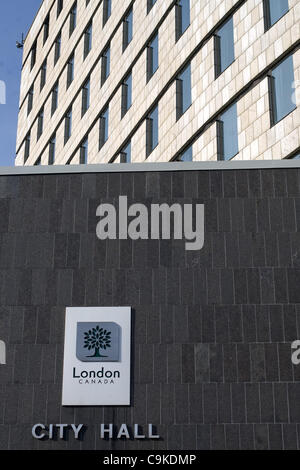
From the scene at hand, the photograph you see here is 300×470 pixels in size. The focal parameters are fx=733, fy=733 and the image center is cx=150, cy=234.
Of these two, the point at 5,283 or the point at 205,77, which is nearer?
the point at 5,283

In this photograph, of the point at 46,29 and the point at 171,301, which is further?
the point at 46,29

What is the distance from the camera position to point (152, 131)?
40.1 meters

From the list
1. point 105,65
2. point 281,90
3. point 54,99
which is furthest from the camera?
point 54,99

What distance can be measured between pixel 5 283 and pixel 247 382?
728cm

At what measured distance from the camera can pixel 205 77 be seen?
35.2 metres

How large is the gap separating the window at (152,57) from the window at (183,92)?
3281 millimetres

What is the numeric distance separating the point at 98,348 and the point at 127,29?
29.7 meters

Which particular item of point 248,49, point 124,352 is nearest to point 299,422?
point 124,352

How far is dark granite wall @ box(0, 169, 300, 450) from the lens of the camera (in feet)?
63.0

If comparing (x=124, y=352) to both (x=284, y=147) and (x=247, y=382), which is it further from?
(x=284, y=147)

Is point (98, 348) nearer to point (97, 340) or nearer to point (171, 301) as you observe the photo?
point (97, 340)

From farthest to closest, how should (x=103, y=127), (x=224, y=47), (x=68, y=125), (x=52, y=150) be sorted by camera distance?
(x=52, y=150), (x=68, y=125), (x=103, y=127), (x=224, y=47)

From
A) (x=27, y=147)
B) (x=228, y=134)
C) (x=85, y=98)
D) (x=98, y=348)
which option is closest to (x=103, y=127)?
(x=85, y=98)

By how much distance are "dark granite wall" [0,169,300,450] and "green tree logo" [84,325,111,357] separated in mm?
770
